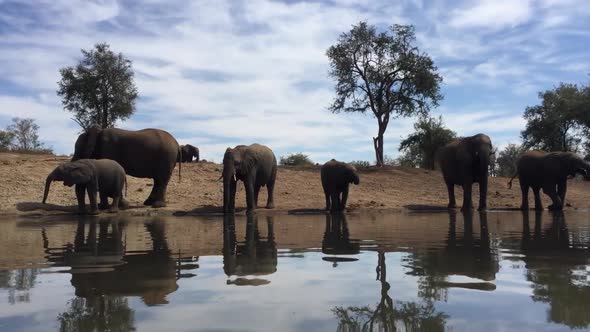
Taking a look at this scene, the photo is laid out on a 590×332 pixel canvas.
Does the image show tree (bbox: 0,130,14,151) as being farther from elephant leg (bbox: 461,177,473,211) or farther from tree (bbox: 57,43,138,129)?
elephant leg (bbox: 461,177,473,211)

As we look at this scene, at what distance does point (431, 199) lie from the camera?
25797 mm

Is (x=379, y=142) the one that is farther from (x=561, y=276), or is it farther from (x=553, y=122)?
(x=561, y=276)

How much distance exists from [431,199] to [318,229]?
15.6 meters

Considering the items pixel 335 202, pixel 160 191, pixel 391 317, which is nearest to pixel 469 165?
pixel 335 202

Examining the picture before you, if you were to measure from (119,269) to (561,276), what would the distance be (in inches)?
173

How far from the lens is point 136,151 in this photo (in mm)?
18391

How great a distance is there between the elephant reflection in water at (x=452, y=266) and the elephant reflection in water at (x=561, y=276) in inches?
16.1

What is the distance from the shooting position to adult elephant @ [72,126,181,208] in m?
18.0


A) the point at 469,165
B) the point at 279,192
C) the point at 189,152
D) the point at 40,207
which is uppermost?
the point at 189,152

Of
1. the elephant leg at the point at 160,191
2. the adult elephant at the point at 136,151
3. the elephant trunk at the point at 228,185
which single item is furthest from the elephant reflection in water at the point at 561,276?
the adult elephant at the point at 136,151

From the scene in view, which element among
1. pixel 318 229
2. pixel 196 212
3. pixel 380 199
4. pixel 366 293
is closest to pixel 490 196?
pixel 380 199

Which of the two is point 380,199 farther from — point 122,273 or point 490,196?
point 122,273

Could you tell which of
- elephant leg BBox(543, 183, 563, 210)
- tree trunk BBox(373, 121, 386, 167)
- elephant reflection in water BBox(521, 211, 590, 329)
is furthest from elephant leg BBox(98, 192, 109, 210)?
tree trunk BBox(373, 121, 386, 167)

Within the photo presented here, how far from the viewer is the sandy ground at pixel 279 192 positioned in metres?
17.6
